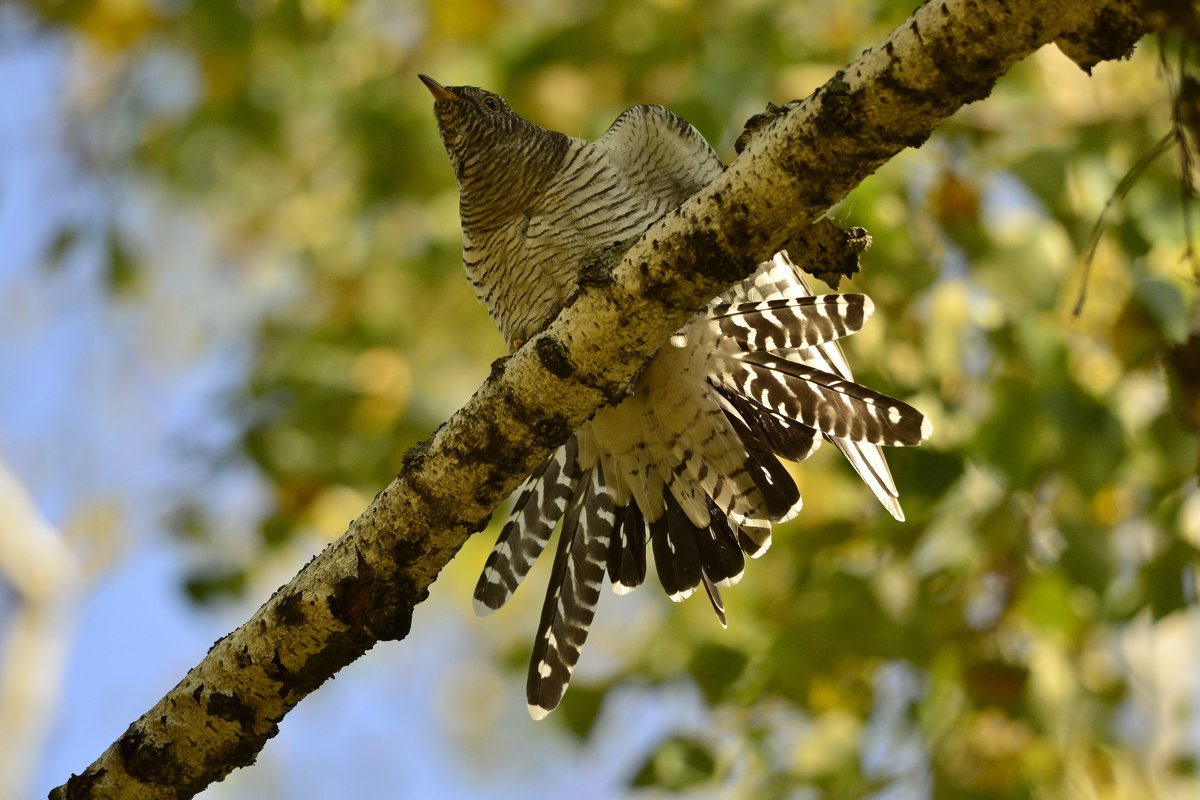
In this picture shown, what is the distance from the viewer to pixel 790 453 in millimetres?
2352

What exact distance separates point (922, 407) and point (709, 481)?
1.87ft

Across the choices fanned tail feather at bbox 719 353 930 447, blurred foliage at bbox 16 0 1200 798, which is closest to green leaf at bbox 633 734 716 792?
blurred foliage at bbox 16 0 1200 798

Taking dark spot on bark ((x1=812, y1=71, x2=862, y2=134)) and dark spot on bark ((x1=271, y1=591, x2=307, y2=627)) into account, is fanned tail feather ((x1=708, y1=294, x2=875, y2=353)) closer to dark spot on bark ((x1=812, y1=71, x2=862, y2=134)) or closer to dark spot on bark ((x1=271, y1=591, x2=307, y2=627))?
dark spot on bark ((x1=812, y1=71, x2=862, y2=134))

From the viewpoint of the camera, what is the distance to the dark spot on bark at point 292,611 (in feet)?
5.87

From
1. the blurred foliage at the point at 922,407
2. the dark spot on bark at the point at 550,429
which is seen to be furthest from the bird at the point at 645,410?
the dark spot on bark at the point at 550,429

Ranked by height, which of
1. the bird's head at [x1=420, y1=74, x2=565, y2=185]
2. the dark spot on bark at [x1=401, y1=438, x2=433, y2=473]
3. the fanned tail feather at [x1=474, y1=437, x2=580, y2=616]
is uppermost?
the bird's head at [x1=420, y1=74, x2=565, y2=185]

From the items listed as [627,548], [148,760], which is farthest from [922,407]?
[148,760]

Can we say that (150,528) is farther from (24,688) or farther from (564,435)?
(564,435)

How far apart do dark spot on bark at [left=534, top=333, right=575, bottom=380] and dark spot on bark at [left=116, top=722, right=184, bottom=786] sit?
80cm

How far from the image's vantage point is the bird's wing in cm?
256

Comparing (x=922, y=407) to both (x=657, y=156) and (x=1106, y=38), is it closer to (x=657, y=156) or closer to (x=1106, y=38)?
(x=657, y=156)

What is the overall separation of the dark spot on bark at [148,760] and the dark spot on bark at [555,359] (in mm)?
802

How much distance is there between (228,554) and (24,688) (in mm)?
2627

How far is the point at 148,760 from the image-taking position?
6.01ft
